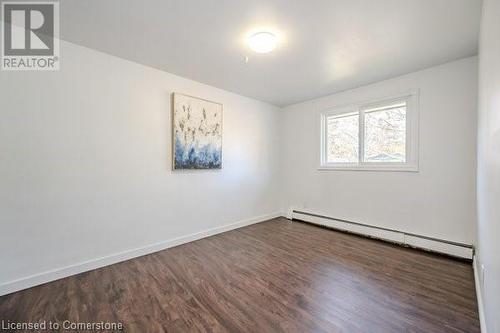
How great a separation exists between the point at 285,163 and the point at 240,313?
348 cm

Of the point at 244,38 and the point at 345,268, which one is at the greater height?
the point at 244,38

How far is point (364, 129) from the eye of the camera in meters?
3.66

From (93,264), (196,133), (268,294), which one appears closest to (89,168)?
(93,264)

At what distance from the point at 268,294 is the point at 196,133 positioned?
2.39 m

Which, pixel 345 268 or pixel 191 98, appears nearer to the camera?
pixel 345 268

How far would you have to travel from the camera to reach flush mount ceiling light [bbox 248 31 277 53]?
83.9 inches

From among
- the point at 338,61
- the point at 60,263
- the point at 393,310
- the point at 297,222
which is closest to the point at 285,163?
the point at 297,222

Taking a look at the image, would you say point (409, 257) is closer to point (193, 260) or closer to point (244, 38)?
point (193, 260)

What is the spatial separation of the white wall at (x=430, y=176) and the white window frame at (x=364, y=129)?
0.24 feet

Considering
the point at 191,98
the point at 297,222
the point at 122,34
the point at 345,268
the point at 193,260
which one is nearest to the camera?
the point at 122,34

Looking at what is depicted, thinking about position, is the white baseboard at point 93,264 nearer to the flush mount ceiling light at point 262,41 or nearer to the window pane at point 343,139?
the window pane at point 343,139

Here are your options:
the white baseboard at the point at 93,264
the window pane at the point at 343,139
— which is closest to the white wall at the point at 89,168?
the white baseboard at the point at 93,264

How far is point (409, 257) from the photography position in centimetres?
270

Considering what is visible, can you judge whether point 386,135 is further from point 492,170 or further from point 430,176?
point 492,170
